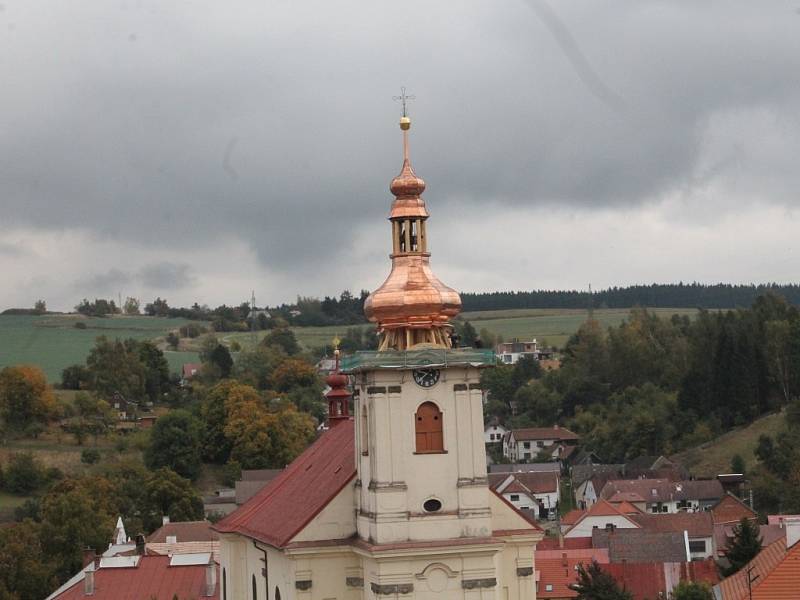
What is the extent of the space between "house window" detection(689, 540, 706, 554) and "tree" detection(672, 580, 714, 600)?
27.0 meters

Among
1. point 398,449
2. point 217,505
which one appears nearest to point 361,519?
point 398,449

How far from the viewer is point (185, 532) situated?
292 feet

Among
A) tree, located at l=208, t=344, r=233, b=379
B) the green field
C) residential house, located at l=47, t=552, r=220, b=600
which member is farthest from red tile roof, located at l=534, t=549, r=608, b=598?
tree, located at l=208, t=344, r=233, b=379

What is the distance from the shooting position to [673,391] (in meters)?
146

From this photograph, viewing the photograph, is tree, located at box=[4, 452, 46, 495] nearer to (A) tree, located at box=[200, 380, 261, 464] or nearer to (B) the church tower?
(A) tree, located at box=[200, 380, 261, 464]

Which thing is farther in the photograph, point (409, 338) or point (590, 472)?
point (590, 472)

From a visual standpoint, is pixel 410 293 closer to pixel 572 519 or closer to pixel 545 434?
pixel 572 519

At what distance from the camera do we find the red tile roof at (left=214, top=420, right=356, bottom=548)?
47.0m

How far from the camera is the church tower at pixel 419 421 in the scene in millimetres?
44219

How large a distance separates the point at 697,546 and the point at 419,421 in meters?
51.6

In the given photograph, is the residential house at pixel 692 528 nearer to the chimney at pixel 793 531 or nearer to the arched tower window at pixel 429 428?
the chimney at pixel 793 531

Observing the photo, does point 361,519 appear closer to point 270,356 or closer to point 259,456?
point 259,456

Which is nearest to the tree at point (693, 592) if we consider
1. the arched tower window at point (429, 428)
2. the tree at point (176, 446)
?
the arched tower window at point (429, 428)

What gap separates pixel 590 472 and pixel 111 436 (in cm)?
3611
